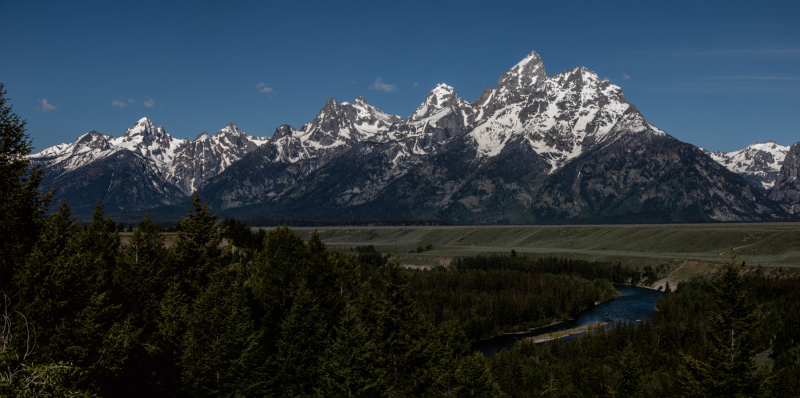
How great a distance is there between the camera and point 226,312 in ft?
133

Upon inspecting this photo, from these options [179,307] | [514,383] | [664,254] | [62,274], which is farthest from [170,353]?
[664,254]

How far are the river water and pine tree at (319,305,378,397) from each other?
57.2 m

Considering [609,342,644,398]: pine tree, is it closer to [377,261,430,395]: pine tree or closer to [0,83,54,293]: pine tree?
[377,261,430,395]: pine tree

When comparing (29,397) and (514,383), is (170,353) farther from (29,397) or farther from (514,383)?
(514,383)

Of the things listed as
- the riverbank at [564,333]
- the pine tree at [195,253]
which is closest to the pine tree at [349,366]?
the pine tree at [195,253]

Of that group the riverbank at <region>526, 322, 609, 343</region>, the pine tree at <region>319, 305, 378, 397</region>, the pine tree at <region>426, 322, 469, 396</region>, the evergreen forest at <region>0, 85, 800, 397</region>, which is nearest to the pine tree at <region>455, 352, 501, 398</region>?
the evergreen forest at <region>0, 85, 800, 397</region>

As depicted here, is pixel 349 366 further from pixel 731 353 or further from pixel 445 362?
pixel 731 353

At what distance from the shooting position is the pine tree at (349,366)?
4184 centimetres

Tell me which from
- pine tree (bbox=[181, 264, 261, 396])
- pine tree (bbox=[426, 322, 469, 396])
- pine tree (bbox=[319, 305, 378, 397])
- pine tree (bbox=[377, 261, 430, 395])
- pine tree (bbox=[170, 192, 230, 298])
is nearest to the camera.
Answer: pine tree (bbox=[181, 264, 261, 396])

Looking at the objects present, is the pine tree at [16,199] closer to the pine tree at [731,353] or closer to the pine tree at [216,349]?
the pine tree at [216,349]

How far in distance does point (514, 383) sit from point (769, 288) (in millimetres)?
83293

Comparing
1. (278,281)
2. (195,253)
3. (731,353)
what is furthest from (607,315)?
(195,253)

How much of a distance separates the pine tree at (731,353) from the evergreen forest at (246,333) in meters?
0.11

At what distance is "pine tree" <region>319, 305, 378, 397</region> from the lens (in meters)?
41.8
